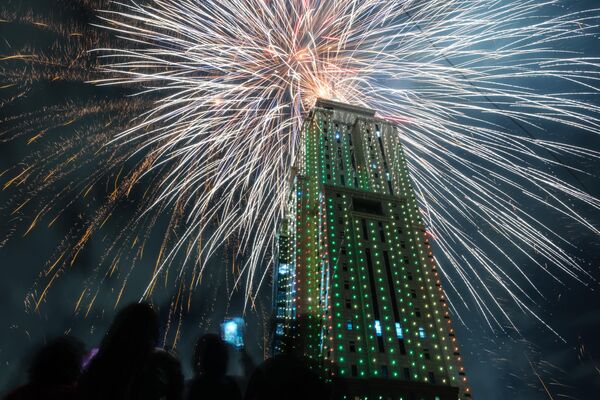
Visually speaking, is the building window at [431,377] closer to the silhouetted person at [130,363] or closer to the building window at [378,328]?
the building window at [378,328]

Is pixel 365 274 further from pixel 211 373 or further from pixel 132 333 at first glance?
pixel 132 333

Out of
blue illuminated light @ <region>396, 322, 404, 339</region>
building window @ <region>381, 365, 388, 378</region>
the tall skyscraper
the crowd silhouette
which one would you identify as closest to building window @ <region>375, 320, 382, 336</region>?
the tall skyscraper

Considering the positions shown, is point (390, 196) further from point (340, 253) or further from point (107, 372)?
point (107, 372)

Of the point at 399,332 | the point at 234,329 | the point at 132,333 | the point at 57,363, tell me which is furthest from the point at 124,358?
the point at 399,332

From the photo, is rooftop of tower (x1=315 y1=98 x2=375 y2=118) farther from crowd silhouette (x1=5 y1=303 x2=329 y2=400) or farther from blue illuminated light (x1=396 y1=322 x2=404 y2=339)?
crowd silhouette (x1=5 y1=303 x2=329 y2=400)

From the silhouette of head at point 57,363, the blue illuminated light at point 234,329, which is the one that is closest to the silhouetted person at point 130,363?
the silhouette of head at point 57,363
